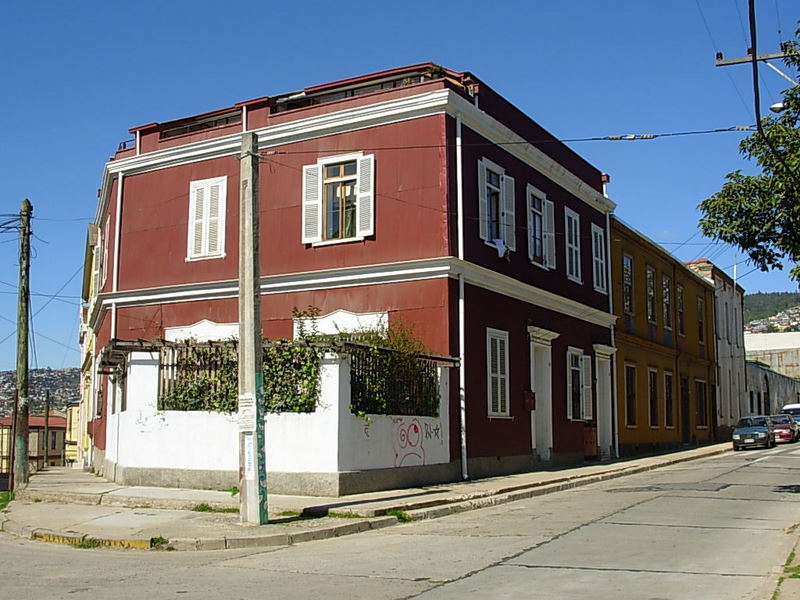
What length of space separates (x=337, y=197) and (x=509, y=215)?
14.5 feet

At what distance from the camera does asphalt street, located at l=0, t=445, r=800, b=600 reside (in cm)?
858

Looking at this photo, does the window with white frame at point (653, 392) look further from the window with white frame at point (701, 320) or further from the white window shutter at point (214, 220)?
the white window shutter at point (214, 220)

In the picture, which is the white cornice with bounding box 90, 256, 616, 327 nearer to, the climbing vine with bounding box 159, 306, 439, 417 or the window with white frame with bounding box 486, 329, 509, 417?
the window with white frame with bounding box 486, 329, 509, 417

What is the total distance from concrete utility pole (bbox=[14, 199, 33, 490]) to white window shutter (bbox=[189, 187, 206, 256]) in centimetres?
393

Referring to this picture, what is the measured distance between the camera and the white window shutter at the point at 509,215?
22.2 metres

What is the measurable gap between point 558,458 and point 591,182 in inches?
370

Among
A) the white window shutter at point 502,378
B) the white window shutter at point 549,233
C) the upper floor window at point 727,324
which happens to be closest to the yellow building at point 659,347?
the upper floor window at point 727,324

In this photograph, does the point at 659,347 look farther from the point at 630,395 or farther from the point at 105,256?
the point at 105,256

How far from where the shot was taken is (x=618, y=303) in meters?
31.2

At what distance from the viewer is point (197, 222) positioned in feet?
75.6

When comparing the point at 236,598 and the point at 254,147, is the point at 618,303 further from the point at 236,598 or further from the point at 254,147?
the point at 236,598

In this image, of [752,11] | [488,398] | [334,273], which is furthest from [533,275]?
[752,11]

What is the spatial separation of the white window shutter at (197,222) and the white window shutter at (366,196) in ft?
15.4

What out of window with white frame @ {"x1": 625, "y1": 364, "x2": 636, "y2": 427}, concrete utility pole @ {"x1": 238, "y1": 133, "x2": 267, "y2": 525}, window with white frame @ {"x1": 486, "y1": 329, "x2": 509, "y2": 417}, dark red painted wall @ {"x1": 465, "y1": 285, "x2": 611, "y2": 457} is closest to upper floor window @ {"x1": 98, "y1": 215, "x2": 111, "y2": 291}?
dark red painted wall @ {"x1": 465, "y1": 285, "x2": 611, "y2": 457}
